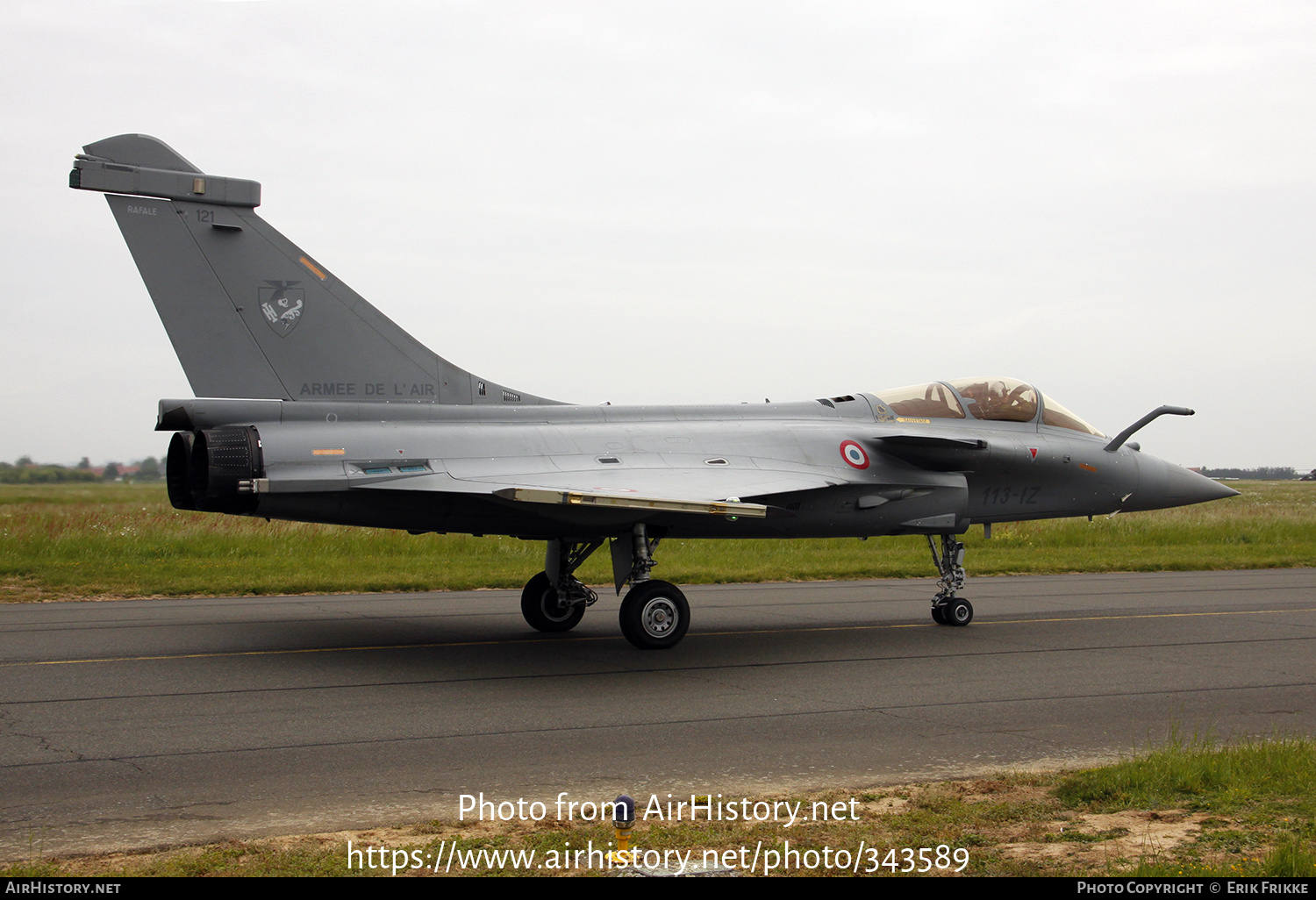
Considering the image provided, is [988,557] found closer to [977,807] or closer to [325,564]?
[325,564]

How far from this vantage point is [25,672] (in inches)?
363

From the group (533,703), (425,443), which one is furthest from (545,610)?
(533,703)

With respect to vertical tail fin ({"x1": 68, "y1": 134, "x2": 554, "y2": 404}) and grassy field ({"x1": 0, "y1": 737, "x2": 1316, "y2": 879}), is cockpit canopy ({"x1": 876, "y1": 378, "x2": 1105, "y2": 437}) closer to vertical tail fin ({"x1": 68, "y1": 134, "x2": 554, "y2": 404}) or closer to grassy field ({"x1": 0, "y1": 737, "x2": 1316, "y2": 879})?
vertical tail fin ({"x1": 68, "y1": 134, "x2": 554, "y2": 404})

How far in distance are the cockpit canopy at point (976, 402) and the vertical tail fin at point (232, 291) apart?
6284mm

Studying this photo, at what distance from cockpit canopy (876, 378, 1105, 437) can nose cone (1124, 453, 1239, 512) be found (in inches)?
53.7

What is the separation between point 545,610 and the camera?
40.5ft

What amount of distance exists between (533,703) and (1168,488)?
10038 mm

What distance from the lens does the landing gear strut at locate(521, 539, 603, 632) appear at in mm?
12312

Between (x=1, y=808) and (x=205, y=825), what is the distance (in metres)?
1.18

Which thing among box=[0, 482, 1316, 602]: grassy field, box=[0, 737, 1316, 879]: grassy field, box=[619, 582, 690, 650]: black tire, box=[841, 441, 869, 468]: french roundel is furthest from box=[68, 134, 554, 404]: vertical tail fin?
box=[0, 482, 1316, 602]: grassy field

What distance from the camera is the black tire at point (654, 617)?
10547 mm

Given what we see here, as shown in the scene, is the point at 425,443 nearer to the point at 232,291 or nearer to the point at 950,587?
the point at 232,291

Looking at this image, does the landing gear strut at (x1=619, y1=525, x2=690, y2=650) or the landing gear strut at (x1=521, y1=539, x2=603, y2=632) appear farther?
the landing gear strut at (x1=521, y1=539, x2=603, y2=632)

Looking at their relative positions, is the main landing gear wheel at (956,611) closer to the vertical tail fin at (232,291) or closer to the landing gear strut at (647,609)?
the landing gear strut at (647,609)
